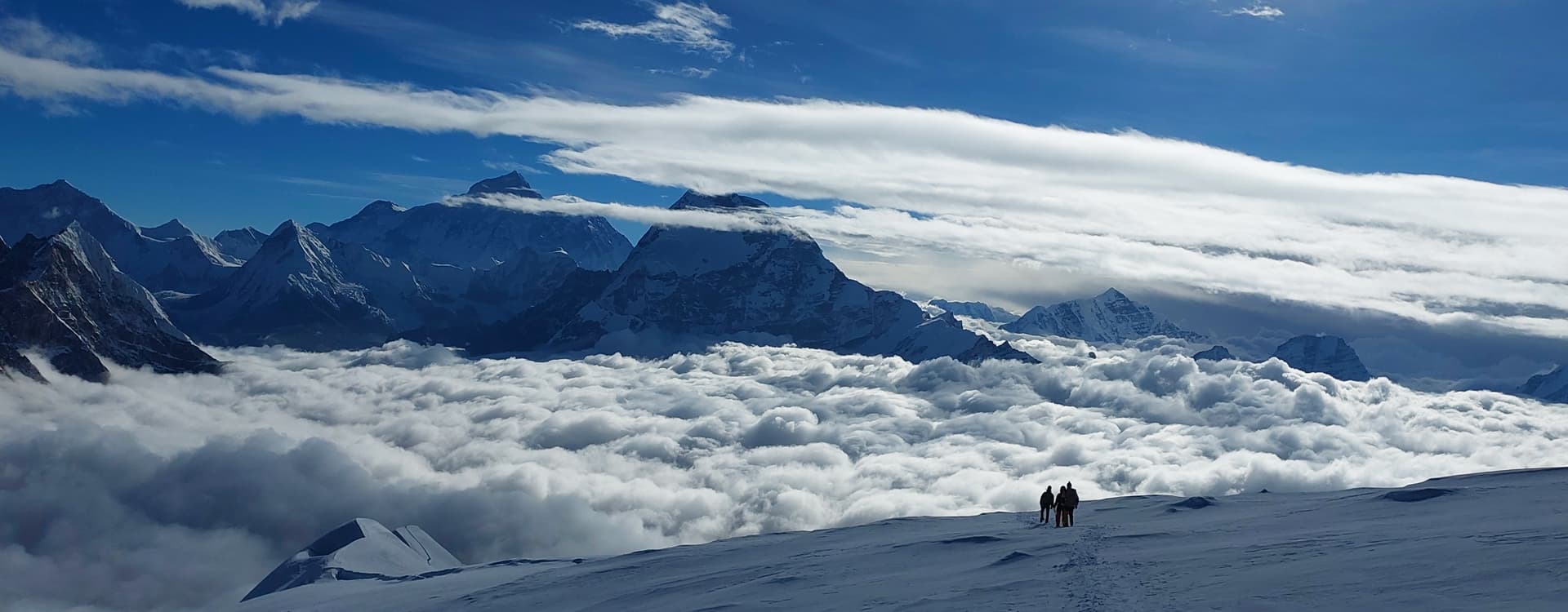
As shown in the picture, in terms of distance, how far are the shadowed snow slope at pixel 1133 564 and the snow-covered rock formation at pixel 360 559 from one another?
869 inches

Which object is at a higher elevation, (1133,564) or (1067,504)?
(1067,504)

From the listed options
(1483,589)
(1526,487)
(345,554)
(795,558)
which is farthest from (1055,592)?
(345,554)

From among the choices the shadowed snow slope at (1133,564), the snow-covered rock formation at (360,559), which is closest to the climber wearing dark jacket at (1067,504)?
the shadowed snow slope at (1133,564)

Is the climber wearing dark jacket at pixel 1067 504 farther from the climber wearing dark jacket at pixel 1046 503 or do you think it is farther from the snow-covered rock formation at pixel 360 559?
the snow-covered rock formation at pixel 360 559

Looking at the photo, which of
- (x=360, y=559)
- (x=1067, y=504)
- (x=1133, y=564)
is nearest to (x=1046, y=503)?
(x=1067, y=504)

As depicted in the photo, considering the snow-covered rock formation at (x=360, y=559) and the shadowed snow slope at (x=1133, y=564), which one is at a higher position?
the shadowed snow slope at (x=1133, y=564)

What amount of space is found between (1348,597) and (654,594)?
2373 cm

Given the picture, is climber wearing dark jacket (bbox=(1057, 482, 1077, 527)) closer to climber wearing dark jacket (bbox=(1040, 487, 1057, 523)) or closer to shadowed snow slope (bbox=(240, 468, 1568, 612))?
climber wearing dark jacket (bbox=(1040, 487, 1057, 523))

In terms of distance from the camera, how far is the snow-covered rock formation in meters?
74.3

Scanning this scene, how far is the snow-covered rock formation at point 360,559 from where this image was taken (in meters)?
74.3

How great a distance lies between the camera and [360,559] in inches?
3164

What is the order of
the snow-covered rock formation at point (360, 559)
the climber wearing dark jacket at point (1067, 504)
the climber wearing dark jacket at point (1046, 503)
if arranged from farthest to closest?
the snow-covered rock formation at point (360, 559)
the climber wearing dark jacket at point (1046, 503)
the climber wearing dark jacket at point (1067, 504)

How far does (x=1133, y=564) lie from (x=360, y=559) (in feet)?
234

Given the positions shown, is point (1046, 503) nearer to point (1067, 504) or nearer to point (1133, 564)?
point (1067, 504)
